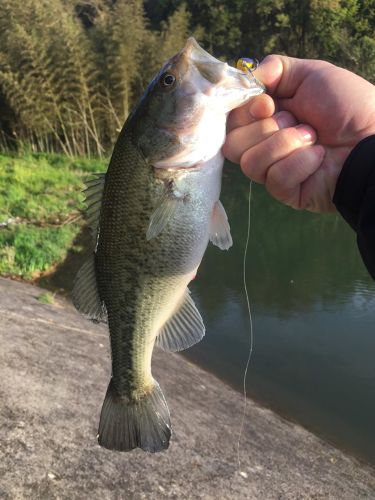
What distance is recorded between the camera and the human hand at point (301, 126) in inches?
83.8

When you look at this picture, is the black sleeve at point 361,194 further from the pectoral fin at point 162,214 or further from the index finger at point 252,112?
the pectoral fin at point 162,214

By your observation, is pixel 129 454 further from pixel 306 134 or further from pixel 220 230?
pixel 306 134

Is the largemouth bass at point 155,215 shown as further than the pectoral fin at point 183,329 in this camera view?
No

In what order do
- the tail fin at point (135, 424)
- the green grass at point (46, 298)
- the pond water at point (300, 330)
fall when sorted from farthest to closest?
the green grass at point (46, 298) → the pond water at point (300, 330) → the tail fin at point (135, 424)

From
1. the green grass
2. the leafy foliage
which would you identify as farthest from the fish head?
the leafy foliage

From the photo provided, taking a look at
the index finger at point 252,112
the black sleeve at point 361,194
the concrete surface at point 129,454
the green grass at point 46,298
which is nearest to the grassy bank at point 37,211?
the green grass at point 46,298

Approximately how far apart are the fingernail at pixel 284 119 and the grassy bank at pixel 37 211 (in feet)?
17.1

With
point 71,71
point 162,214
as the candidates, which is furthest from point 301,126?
point 71,71

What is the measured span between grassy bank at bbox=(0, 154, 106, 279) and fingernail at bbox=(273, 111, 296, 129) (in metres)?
5.21

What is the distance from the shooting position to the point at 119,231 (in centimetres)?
209

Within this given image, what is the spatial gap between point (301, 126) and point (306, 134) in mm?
46

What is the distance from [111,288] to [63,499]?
6.64 feet

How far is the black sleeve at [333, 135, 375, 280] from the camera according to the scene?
77.0 inches

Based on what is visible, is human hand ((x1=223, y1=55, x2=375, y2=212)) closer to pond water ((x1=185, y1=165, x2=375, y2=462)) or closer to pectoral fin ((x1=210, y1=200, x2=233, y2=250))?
pectoral fin ((x1=210, y1=200, x2=233, y2=250))
